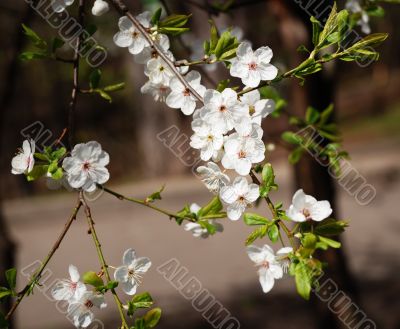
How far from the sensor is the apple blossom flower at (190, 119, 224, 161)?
0.95m

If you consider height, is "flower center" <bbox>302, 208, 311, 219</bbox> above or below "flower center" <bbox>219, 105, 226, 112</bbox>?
below

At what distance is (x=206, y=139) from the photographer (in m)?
0.97

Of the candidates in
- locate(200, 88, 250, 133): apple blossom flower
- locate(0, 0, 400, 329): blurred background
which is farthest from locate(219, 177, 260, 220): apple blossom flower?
locate(0, 0, 400, 329): blurred background

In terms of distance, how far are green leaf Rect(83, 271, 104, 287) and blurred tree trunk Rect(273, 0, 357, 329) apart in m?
1.45

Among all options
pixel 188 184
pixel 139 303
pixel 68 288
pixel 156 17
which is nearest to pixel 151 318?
pixel 139 303

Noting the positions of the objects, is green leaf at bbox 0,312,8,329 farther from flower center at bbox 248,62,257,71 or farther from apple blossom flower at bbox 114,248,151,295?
→ flower center at bbox 248,62,257,71

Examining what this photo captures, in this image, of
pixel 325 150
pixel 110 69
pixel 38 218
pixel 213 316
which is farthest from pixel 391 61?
pixel 325 150

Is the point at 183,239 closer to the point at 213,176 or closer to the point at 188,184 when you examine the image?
the point at 188,184

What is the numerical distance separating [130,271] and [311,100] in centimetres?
146

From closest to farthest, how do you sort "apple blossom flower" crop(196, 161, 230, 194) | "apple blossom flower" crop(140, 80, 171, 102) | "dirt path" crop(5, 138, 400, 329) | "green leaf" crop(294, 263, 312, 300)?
1. "green leaf" crop(294, 263, 312, 300)
2. "apple blossom flower" crop(196, 161, 230, 194)
3. "apple blossom flower" crop(140, 80, 171, 102)
4. "dirt path" crop(5, 138, 400, 329)


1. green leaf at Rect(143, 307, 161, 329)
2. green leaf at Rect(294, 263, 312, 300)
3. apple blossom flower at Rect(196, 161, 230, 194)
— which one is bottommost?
green leaf at Rect(143, 307, 161, 329)

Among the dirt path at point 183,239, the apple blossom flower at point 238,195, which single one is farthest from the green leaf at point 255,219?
the dirt path at point 183,239

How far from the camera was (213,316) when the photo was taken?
3.73m

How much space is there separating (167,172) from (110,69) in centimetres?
307
